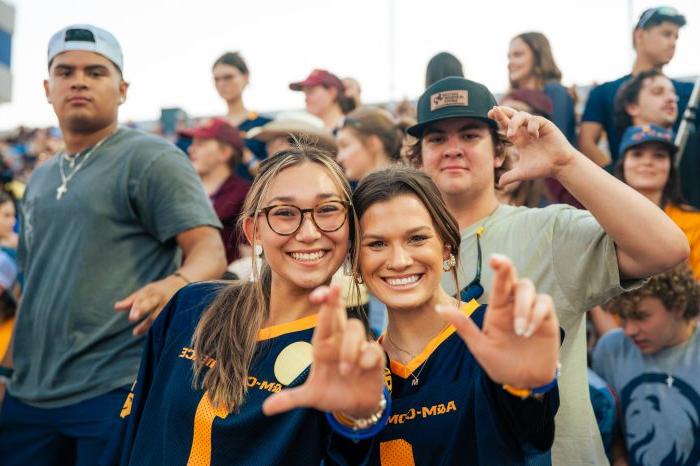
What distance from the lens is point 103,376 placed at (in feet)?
10.7

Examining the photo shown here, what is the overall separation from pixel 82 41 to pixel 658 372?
3.06 metres

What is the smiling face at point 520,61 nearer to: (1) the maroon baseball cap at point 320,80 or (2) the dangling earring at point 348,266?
(1) the maroon baseball cap at point 320,80

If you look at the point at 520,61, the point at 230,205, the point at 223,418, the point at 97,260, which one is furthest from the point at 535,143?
the point at 520,61

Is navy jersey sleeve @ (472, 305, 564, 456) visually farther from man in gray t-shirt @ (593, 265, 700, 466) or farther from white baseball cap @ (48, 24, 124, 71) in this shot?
white baseball cap @ (48, 24, 124, 71)

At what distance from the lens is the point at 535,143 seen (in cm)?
245

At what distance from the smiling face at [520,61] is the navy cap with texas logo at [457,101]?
2495 millimetres

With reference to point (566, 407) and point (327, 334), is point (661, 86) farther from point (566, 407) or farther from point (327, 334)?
point (327, 334)

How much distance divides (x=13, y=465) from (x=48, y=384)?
1.24 ft

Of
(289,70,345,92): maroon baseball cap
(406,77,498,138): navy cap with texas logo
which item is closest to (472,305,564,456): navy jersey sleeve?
(406,77,498,138): navy cap with texas logo

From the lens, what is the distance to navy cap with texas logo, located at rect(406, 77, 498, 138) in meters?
3.10

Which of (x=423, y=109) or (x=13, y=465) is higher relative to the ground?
(x=423, y=109)

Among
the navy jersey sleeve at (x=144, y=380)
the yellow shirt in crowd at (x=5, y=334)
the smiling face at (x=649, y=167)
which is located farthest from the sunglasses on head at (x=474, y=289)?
the yellow shirt in crowd at (x=5, y=334)

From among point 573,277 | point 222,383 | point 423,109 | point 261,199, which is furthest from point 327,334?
point 423,109

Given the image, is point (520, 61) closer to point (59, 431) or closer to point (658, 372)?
point (658, 372)
